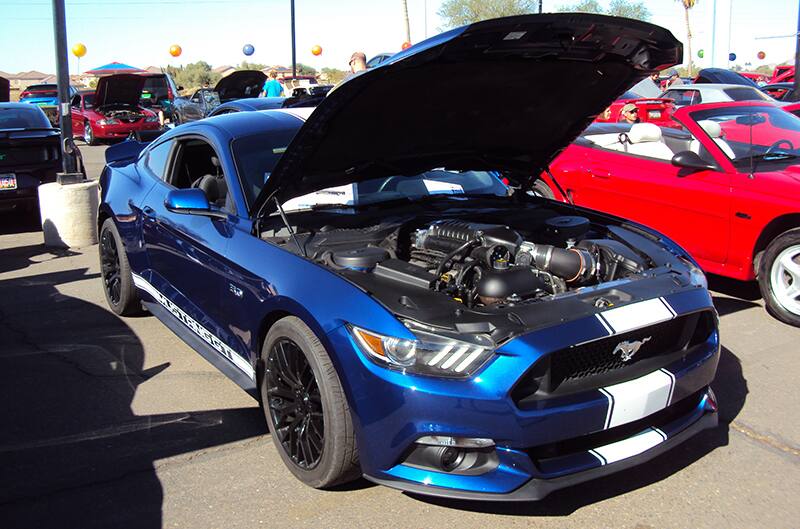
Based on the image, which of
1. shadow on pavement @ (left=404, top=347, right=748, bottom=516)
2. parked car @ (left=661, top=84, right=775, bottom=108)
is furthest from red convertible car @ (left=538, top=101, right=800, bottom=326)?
parked car @ (left=661, top=84, right=775, bottom=108)

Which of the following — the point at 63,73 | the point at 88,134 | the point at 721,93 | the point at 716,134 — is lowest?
the point at 88,134

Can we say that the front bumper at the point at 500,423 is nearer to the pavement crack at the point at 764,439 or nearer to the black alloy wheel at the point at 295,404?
the black alloy wheel at the point at 295,404

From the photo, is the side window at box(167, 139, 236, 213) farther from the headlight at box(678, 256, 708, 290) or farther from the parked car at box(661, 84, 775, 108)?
the parked car at box(661, 84, 775, 108)

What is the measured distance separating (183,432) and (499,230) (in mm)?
1947

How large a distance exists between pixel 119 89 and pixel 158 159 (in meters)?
14.0

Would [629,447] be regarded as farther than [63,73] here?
No

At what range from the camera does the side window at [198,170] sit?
4.68 m

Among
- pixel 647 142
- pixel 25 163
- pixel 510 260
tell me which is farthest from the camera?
pixel 25 163

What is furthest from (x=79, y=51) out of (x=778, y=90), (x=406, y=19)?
(x=778, y=90)

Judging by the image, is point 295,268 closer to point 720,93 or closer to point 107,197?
point 107,197

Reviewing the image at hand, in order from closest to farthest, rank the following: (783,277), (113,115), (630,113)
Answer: (783,277)
(630,113)
(113,115)

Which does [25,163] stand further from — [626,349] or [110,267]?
[626,349]

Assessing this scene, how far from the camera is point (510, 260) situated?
3.80 metres

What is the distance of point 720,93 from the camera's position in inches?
542
